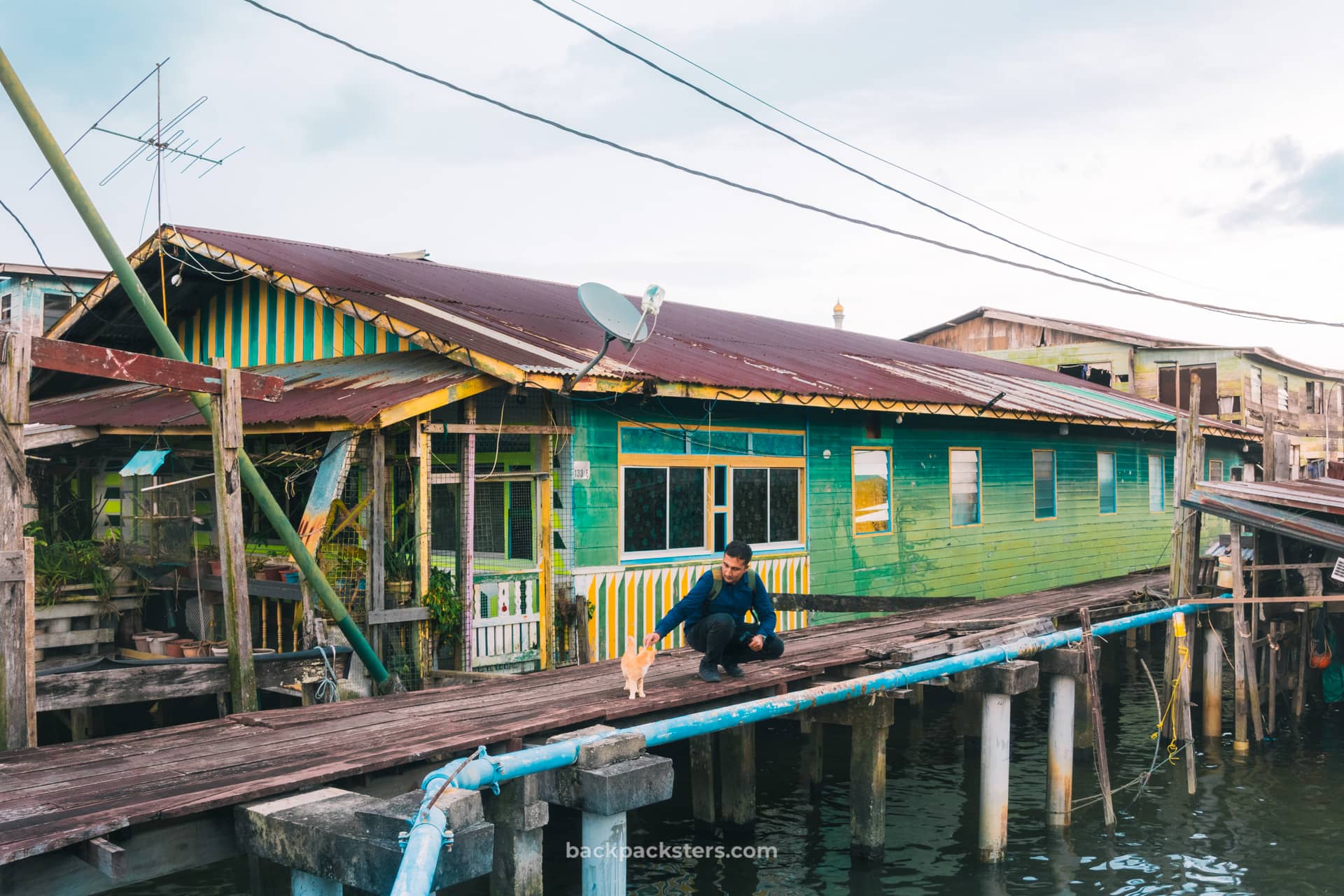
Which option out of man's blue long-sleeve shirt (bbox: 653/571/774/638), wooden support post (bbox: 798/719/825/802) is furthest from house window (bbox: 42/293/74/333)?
man's blue long-sleeve shirt (bbox: 653/571/774/638)

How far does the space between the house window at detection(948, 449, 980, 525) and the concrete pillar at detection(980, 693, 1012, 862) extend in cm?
662

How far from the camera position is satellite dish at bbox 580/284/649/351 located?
9.43 metres

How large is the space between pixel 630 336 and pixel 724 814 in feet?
14.1

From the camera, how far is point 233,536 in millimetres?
7762

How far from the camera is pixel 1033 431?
1739 cm

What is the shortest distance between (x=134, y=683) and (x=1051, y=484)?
14.2 metres

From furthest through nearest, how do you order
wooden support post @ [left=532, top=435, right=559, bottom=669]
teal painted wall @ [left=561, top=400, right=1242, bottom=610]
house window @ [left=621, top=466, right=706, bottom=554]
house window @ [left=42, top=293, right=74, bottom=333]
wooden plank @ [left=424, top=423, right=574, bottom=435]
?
house window @ [left=42, top=293, right=74, bottom=333] < house window @ [left=621, top=466, right=706, bottom=554] < teal painted wall @ [left=561, top=400, right=1242, bottom=610] < wooden support post @ [left=532, top=435, right=559, bottom=669] < wooden plank @ [left=424, top=423, right=574, bottom=435]

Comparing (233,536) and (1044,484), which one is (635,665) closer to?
(233,536)

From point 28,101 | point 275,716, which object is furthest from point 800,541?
point 28,101

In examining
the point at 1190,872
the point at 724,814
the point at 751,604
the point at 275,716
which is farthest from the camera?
the point at 724,814

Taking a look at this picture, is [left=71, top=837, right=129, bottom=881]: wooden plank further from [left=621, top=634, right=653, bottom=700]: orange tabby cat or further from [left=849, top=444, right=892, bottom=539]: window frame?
[left=849, top=444, right=892, bottom=539]: window frame

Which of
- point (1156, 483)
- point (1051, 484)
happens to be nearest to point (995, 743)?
point (1051, 484)

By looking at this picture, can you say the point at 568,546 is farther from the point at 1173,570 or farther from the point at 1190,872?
the point at 1173,570

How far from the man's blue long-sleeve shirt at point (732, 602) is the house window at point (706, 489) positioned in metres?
2.90
